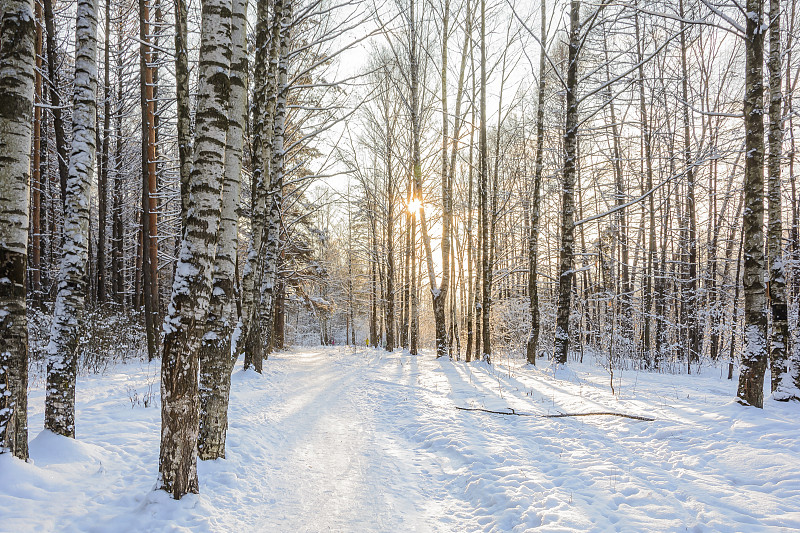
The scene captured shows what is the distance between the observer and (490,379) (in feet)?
33.0

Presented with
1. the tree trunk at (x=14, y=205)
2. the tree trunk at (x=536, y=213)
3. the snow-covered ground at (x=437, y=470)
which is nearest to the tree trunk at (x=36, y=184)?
the snow-covered ground at (x=437, y=470)

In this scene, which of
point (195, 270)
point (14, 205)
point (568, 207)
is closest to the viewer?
point (14, 205)

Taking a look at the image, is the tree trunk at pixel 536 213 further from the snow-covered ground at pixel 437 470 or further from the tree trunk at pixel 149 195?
the tree trunk at pixel 149 195

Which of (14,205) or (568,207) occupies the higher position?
(568,207)

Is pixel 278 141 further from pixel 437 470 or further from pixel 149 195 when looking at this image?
pixel 437 470

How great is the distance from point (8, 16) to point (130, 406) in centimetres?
548

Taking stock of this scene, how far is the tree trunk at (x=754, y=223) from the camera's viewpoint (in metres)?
5.84

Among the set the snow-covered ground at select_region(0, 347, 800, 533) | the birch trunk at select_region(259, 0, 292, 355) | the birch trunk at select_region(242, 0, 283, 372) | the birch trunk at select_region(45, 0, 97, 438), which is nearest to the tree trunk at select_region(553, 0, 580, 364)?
the snow-covered ground at select_region(0, 347, 800, 533)

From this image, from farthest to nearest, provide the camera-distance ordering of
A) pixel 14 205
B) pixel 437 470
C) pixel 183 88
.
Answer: pixel 183 88, pixel 437 470, pixel 14 205

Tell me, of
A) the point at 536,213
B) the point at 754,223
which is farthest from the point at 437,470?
the point at 536,213

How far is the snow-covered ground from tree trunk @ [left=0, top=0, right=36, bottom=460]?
0.52 m

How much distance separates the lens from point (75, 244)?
4.27 metres

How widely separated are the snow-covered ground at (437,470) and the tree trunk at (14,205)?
0.52 metres

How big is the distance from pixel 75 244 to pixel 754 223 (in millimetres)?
9233
